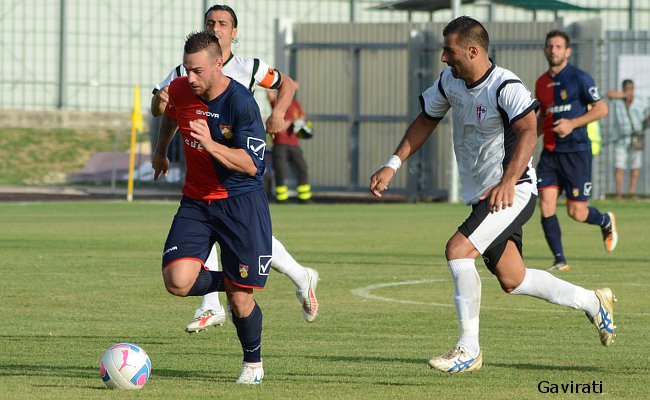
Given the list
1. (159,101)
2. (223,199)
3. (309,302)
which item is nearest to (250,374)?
(223,199)

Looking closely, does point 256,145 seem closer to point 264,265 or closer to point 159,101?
point 264,265

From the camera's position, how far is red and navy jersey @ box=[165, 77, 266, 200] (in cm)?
788

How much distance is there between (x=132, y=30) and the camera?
1513 inches

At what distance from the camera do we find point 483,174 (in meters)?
8.51

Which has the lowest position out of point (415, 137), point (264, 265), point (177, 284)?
point (177, 284)

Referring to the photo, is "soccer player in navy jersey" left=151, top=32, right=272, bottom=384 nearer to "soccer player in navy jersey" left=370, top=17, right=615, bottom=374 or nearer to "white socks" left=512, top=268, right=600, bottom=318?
"soccer player in navy jersey" left=370, top=17, right=615, bottom=374

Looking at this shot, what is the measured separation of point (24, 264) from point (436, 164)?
48.2 feet

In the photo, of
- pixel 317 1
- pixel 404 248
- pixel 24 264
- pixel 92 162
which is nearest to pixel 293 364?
pixel 24 264

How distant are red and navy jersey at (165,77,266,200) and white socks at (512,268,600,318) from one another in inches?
69.0

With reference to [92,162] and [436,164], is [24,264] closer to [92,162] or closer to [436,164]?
[436,164]

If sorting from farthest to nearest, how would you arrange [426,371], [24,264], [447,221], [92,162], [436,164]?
[92,162]
[436,164]
[447,221]
[24,264]
[426,371]

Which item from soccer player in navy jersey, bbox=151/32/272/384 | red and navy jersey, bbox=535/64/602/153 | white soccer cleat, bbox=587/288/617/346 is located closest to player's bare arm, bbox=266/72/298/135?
soccer player in navy jersey, bbox=151/32/272/384

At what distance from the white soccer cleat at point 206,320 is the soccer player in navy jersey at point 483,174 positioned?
1968mm

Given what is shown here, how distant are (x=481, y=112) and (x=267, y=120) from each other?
210 cm
